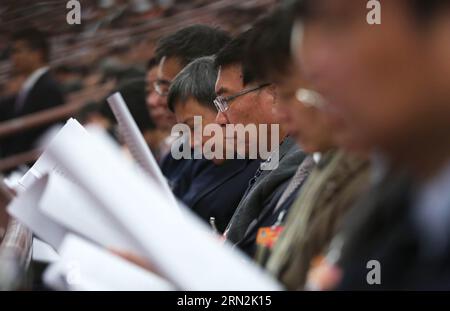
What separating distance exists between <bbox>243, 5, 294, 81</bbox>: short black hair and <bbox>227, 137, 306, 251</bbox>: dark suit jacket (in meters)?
0.66

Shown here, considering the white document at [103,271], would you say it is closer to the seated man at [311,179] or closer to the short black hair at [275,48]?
the seated man at [311,179]

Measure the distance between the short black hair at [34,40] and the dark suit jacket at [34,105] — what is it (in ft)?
1.02

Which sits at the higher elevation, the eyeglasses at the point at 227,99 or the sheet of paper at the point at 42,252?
the eyeglasses at the point at 227,99

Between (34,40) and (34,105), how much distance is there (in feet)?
2.05

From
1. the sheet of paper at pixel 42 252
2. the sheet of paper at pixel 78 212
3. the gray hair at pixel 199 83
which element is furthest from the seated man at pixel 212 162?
the sheet of paper at pixel 78 212

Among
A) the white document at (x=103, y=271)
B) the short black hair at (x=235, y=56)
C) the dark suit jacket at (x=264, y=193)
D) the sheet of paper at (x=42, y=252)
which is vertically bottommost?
the sheet of paper at (x=42, y=252)

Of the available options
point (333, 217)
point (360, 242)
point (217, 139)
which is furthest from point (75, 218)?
point (217, 139)

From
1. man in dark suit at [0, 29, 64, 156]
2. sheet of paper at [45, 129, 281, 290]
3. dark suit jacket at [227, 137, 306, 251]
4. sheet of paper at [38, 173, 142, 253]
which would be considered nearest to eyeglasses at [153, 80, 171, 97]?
dark suit jacket at [227, 137, 306, 251]

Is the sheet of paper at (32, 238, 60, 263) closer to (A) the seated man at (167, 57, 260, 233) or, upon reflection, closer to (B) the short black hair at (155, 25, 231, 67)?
(A) the seated man at (167, 57, 260, 233)

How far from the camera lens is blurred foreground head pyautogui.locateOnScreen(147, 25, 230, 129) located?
4325 mm

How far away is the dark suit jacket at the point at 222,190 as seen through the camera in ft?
12.4

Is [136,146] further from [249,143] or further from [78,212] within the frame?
[249,143]

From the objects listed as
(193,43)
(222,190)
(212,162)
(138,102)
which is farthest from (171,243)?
(138,102)

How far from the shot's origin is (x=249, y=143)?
11.5 ft
